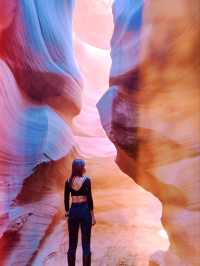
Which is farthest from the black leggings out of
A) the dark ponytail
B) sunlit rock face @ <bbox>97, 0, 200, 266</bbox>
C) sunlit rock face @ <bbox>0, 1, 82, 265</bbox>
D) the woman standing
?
sunlit rock face @ <bbox>0, 1, 82, 265</bbox>

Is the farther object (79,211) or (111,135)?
(111,135)

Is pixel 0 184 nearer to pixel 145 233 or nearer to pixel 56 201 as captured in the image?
pixel 56 201

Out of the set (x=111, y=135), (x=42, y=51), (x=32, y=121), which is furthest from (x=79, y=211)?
(x=42, y=51)

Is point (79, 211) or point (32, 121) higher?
point (32, 121)

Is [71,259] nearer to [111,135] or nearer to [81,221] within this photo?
[81,221]

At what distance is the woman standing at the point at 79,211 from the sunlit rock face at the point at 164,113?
491mm

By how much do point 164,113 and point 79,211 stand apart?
33.5 inches

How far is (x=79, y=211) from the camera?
7.12 feet

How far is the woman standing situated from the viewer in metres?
2.17

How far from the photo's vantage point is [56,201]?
2.85m

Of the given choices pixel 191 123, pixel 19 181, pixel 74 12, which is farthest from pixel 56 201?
pixel 74 12

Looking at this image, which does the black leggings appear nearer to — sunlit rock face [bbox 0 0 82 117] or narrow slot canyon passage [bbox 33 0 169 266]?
narrow slot canyon passage [bbox 33 0 169 266]

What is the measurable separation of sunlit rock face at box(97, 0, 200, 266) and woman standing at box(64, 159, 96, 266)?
49 cm

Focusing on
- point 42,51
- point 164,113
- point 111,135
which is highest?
point 42,51
